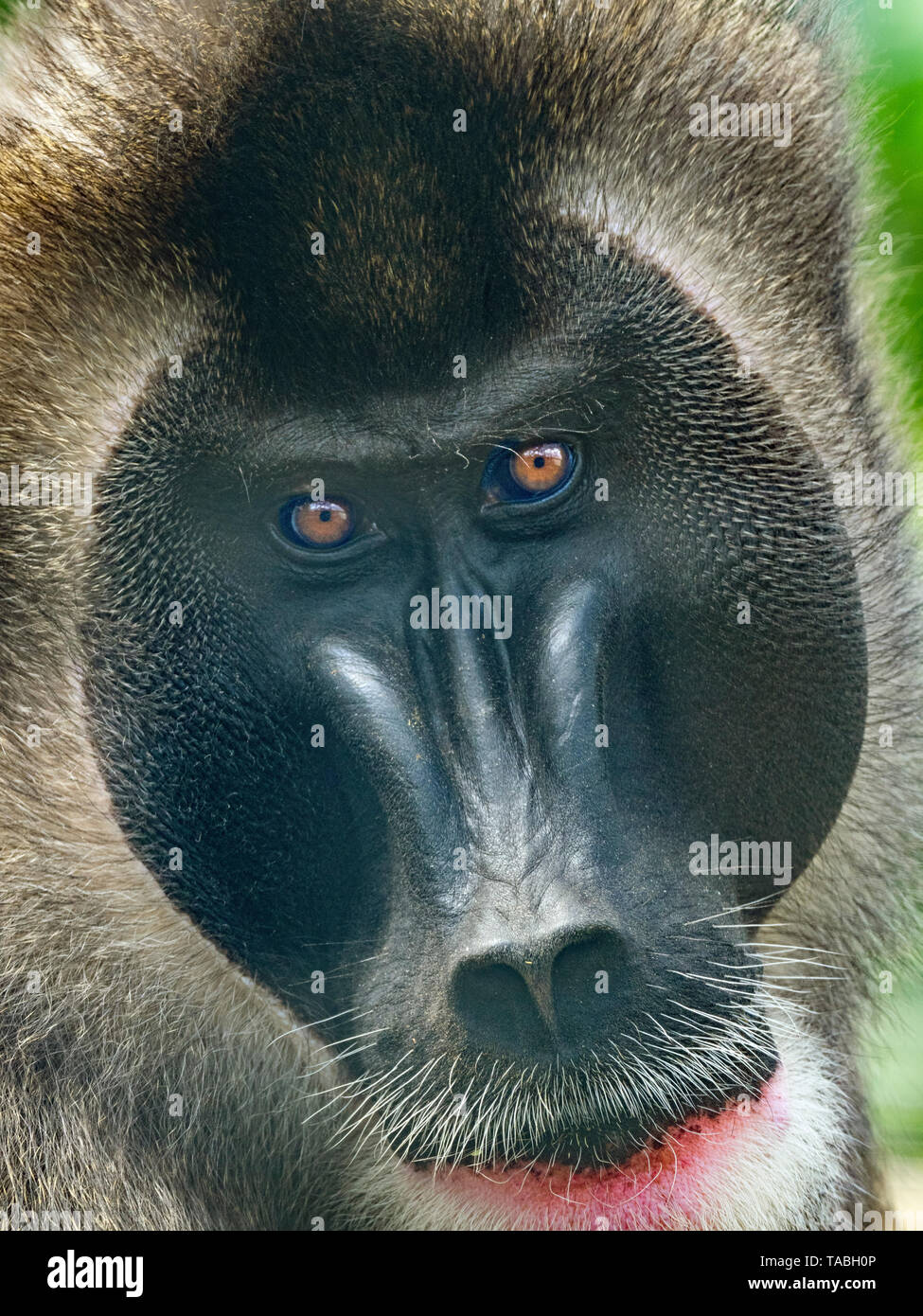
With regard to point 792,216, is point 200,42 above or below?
above

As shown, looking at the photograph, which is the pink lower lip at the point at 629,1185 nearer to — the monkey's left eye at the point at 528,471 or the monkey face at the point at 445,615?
the monkey face at the point at 445,615

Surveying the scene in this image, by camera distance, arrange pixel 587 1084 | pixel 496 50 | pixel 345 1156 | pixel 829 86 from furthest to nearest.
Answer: pixel 829 86
pixel 345 1156
pixel 496 50
pixel 587 1084

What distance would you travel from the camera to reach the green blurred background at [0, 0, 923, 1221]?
333cm

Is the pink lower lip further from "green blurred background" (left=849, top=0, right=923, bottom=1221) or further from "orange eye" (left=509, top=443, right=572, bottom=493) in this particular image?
"orange eye" (left=509, top=443, right=572, bottom=493)

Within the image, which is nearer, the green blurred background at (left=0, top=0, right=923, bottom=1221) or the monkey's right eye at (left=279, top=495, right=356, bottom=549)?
the monkey's right eye at (left=279, top=495, right=356, bottom=549)

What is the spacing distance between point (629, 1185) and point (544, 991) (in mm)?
479

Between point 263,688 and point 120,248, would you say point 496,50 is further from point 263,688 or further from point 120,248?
point 263,688

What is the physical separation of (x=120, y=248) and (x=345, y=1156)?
192 centimetres

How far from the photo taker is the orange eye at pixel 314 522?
8.70 feet

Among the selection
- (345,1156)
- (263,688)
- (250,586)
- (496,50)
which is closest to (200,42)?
(496,50)

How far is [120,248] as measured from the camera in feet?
8.72

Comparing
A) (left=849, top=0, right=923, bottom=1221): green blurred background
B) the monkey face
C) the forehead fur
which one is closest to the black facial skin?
the monkey face

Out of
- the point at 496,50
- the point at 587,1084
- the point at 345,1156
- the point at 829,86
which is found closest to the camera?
the point at 587,1084

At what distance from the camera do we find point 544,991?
2.31m
